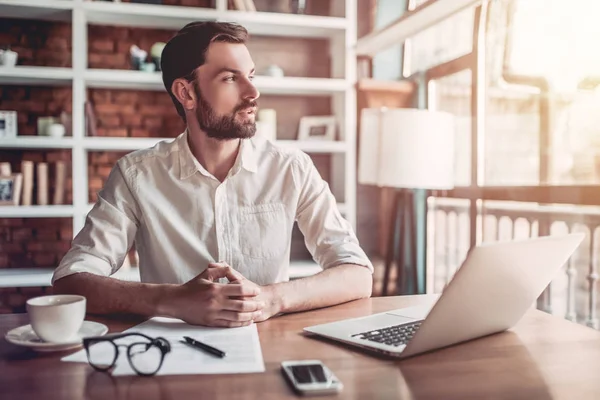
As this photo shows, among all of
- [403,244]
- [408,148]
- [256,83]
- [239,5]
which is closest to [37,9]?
[239,5]

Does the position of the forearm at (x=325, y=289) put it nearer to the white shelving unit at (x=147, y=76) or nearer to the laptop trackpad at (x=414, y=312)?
the laptop trackpad at (x=414, y=312)

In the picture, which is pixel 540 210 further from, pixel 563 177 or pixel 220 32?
pixel 220 32

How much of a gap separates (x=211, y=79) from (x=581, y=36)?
1.46 m

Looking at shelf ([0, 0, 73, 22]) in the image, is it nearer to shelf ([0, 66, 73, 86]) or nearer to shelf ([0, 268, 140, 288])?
shelf ([0, 66, 73, 86])

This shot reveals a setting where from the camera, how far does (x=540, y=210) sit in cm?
262

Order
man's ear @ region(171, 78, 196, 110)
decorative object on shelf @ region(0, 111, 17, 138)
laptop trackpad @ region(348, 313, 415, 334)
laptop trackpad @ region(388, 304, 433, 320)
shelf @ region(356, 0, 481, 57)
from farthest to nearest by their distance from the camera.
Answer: decorative object on shelf @ region(0, 111, 17, 138) < shelf @ region(356, 0, 481, 57) < man's ear @ region(171, 78, 196, 110) < laptop trackpad @ region(388, 304, 433, 320) < laptop trackpad @ region(348, 313, 415, 334)

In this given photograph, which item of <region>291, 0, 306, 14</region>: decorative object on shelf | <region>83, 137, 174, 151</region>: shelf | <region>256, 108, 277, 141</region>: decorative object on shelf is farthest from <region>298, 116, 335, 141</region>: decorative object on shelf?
<region>83, 137, 174, 151</region>: shelf

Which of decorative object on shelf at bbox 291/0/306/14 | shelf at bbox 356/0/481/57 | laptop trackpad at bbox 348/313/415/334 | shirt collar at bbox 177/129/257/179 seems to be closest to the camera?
laptop trackpad at bbox 348/313/415/334

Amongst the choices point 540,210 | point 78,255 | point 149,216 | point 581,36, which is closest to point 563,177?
point 540,210

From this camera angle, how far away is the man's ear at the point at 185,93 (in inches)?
73.1

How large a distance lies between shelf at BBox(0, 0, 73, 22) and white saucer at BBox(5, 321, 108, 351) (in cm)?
236

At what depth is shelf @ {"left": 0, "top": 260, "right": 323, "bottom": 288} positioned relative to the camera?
2920 mm

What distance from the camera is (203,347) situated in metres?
0.97

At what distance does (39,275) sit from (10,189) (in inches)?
19.3
